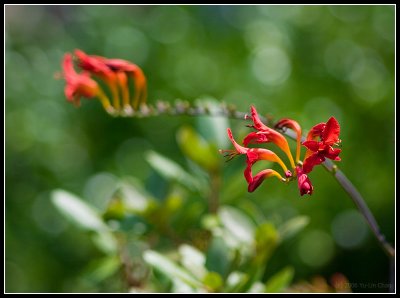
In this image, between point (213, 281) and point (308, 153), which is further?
point (213, 281)

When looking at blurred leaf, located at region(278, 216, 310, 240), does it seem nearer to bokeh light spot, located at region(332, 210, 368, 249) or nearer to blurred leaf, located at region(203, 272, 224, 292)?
blurred leaf, located at region(203, 272, 224, 292)

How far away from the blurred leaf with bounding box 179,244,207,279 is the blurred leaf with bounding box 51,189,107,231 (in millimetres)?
286

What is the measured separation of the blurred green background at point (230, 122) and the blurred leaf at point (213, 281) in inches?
54.7

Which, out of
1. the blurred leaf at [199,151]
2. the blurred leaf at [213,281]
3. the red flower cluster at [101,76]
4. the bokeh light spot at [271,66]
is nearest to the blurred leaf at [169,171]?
the blurred leaf at [199,151]

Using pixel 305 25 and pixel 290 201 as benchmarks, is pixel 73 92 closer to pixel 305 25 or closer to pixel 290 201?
pixel 290 201

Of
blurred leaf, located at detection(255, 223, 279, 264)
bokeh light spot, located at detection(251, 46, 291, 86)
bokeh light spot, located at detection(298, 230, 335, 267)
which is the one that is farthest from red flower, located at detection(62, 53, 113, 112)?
bokeh light spot, located at detection(251, 46, 291, 86)

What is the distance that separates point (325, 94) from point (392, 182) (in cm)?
53

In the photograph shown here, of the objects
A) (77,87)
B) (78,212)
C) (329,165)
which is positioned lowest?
(78,212)

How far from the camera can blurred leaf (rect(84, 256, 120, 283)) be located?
174cm

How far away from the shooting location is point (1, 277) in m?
2.09

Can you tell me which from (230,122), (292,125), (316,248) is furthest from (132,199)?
(316,248)

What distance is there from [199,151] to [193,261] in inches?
13.3

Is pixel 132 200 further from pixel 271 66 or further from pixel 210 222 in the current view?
pixel 271 66

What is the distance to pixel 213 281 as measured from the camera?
1392 mm
